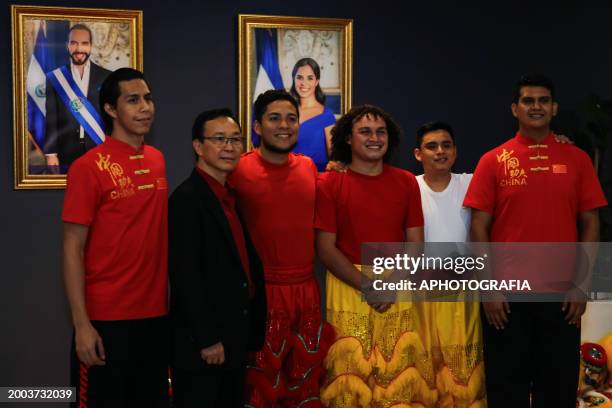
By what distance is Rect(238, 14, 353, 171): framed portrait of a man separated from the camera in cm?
377

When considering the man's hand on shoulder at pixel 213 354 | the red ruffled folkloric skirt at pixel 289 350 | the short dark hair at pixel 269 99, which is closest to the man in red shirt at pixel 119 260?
the man's hand on shoulder at pixel 213 354

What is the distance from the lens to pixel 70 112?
11.8 ft

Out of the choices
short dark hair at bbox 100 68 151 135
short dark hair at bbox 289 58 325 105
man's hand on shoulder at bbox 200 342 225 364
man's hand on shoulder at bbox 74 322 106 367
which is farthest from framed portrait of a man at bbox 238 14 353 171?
man's hand on shoulder at bbox 74 322 106 367

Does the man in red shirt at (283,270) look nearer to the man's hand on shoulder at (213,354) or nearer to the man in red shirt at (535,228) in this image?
the man's hand on shoulder at (213,354)

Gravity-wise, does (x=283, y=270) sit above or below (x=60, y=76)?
below

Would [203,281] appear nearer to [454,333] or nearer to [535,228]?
[454,333]

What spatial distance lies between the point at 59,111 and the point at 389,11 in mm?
1854

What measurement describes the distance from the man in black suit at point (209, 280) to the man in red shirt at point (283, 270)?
0.21m

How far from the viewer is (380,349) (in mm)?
3072

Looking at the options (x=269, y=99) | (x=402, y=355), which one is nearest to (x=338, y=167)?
(x=269, y=99)

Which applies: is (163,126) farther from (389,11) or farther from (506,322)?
(506,322)

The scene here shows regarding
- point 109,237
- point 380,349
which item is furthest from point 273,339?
point 109,237

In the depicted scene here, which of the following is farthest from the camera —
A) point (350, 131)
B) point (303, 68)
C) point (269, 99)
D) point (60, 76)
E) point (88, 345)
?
point (303, 68)

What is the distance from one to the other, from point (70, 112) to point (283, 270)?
4.80ft
